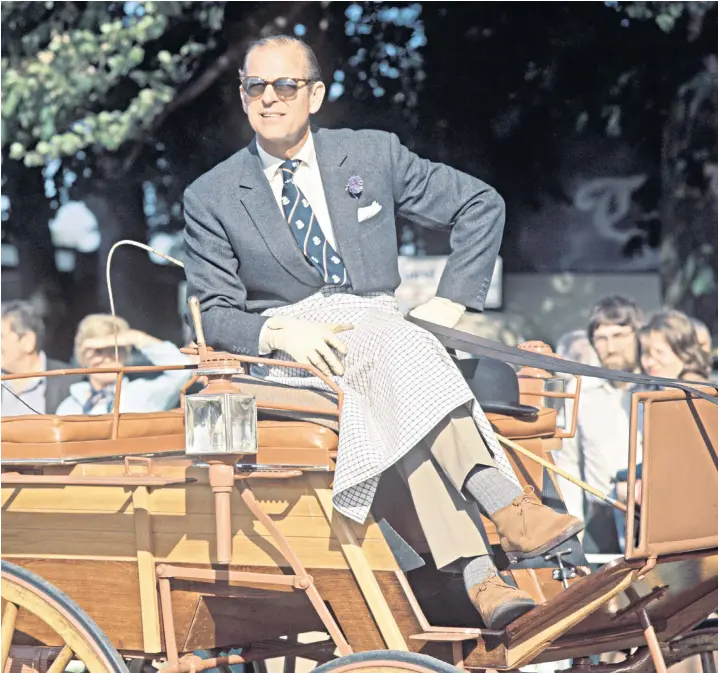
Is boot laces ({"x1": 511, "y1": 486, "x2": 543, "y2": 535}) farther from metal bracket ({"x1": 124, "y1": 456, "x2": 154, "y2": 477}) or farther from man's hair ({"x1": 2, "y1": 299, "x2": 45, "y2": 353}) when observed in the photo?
man's hair ({"x1": 2, "y1": 299, "x2": 45, "y2": 353})

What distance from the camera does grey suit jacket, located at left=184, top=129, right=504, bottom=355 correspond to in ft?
12.2

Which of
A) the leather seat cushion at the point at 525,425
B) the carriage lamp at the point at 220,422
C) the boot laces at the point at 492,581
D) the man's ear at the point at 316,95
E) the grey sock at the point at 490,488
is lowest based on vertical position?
the boot laces at the point at 492,581

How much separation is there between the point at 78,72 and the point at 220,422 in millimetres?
4882

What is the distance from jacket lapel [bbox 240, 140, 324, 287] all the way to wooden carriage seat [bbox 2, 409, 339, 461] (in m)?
0.49

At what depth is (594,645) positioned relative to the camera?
3.72 metres

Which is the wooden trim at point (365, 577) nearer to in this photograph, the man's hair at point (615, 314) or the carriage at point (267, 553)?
the carriage at point (267, 553)

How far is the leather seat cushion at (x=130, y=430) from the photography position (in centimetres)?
336

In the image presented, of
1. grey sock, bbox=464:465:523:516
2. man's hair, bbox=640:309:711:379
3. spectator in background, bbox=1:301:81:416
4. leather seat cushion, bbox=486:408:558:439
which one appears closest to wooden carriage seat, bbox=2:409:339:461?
grey sock, bbox=464:465:523:516

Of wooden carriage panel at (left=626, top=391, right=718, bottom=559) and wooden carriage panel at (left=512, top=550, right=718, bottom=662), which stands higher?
wooden carriage panel at (left=626, top=391, right=718, bottom=559)

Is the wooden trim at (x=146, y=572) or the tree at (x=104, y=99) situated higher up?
the tree at (x=104, y=99)

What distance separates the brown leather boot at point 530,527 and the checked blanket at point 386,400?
0.12 m

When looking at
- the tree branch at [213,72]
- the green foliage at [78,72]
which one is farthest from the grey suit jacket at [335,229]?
the tree branch at [213,72]

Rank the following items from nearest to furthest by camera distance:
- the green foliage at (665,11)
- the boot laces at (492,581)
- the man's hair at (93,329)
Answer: the boot laces at (492,581)
the man's hair at (93,329)
the green foliage at (665,11)

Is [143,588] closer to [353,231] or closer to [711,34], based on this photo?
[353,231]
